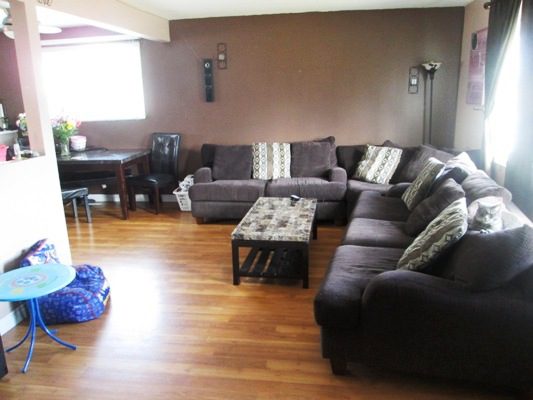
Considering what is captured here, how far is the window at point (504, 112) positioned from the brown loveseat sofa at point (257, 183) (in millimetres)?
1486

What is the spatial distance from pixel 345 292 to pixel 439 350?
1.60ft

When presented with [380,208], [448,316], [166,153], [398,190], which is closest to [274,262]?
[380,208]

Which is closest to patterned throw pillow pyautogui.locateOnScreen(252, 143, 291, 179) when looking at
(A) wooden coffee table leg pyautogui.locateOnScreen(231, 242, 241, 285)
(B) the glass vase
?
(A) wooden coffee table leg pyautogui.locateOnScreen(231, 242, 241, 285)

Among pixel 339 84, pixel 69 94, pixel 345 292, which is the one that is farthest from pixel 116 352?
pixel 69 94

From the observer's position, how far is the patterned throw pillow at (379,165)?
4.56 metres

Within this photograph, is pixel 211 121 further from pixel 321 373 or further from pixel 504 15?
pixel 321 373

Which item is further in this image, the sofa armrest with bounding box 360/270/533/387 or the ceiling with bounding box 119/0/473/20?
the ceiling with bounding box 119/0/473/20

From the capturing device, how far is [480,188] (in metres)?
2.76

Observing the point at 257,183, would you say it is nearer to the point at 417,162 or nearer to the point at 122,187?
the point at 122,187

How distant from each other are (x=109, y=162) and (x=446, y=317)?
13.1 ft

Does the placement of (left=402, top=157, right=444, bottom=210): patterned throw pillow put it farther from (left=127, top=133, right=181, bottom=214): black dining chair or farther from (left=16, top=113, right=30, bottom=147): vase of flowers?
(left=16, top=113, right=30, bottom=147): vase of flowers

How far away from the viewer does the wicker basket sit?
16.9 feet

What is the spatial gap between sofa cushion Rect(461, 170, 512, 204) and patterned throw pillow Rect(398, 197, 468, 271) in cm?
52

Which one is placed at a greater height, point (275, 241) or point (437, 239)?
point (437, 239)
